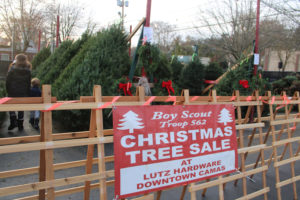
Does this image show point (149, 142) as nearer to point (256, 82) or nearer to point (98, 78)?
point (98, 78)

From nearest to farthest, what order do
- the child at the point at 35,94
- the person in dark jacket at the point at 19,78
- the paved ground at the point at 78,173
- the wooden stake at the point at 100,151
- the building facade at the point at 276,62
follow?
the wooden stake at the point at 100,151
the paved ground at the point at 78,173
the person in dark jacket at the point at 19,78
the child at the point at 35,94
the building facade at the point at 276,62

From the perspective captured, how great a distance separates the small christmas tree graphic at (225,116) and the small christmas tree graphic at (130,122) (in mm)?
1077

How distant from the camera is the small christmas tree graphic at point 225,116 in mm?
3139

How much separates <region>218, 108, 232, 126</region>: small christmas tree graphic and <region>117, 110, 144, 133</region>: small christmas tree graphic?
108cm

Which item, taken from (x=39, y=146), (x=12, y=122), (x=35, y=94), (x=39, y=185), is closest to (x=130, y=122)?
(x=39, y=146)

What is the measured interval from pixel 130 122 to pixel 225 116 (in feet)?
4.19

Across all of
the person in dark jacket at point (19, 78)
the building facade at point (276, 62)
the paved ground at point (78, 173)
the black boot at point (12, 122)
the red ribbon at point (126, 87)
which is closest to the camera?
the paved ground at point (78, 173)

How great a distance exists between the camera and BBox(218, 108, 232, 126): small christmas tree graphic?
10.3ft

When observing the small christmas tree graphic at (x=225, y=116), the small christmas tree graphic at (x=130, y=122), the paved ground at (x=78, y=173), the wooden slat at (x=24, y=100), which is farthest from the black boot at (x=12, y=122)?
the small christmas tree graphic at (x=225, y=116)

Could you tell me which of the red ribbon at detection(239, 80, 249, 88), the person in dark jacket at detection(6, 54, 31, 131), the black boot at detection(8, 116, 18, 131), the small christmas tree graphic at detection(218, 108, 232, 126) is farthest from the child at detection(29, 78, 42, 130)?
the red ribbon at detection(239, 80, 249, 88)

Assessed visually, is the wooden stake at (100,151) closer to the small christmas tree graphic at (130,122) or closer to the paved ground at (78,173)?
the small christmas tree graphic at (130,122)

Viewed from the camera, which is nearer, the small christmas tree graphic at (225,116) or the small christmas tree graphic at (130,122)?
the small christmas tree graphic at (130,122)

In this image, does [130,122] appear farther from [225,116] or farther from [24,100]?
[225,116]

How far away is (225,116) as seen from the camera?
319 cm
